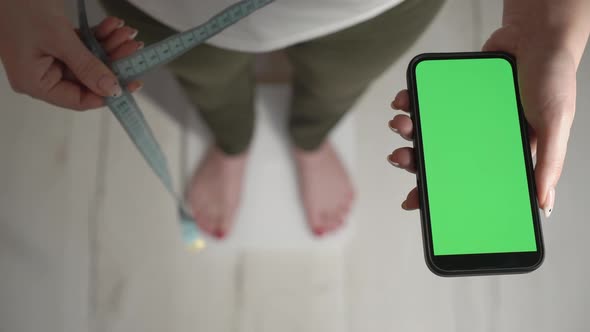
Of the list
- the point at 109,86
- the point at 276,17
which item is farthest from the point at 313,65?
the point at 109,86

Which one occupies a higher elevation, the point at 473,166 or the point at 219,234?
the point at 473,166

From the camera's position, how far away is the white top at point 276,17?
448 millimetres

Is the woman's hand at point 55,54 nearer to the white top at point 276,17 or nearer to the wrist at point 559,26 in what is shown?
the white top at point 276,17

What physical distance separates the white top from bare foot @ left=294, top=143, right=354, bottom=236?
0.49 meters

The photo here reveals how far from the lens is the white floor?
97cm

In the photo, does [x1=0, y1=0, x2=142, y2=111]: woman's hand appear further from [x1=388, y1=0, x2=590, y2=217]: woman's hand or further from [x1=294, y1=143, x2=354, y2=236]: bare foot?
[x1=294, y1=143, x2=354, y2=236]: bare foot

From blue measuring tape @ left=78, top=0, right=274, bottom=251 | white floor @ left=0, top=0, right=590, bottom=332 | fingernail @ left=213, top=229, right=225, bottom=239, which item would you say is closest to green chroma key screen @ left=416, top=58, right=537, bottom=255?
blue measuring tape @ left=78, top=0, right=274, bottom=251

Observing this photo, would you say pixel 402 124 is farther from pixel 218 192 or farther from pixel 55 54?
pixel 218 192

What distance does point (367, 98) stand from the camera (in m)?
1.03

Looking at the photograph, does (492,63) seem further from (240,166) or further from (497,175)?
(240,166)

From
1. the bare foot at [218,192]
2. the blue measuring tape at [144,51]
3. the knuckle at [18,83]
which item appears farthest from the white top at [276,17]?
the bare foot at [218,192]

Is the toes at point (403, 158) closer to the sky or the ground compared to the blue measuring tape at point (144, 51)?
closer to the ground

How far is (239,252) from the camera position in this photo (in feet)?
3.27

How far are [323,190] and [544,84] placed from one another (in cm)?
59
